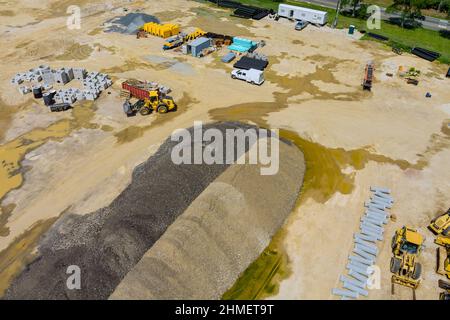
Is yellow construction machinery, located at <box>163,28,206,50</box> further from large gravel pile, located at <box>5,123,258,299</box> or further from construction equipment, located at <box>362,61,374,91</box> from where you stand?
large gravel pile, located at <box>5,123,258,299</box>

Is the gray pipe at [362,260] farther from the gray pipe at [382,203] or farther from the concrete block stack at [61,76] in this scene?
the concrete block stack at [61,76]

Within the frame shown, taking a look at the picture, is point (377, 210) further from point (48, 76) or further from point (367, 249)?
point (48, 76)

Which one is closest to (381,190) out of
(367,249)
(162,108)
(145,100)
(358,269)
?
(367,249)

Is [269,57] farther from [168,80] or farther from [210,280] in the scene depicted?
[210,280]

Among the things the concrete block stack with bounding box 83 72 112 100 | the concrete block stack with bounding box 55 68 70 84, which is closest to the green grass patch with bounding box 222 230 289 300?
the concrete block stack with bounding box 83 72 112 100

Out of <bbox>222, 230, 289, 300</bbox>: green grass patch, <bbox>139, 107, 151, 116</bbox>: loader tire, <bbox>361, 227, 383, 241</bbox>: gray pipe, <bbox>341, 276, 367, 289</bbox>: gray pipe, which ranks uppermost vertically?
<bbox>139, 107, 151, 116</bbox>: loader tire

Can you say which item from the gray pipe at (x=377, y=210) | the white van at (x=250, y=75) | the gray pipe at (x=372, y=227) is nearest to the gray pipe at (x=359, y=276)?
the gray pipe at (x=372, y=227)
